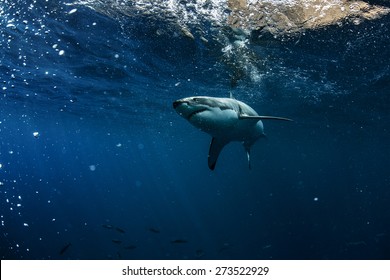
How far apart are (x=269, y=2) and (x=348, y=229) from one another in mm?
37560

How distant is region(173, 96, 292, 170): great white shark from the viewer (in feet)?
14.7

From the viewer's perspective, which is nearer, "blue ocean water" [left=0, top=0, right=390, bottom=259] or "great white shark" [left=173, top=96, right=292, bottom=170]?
"great white shark" [left=173, top=96, right=292, bottom=170]

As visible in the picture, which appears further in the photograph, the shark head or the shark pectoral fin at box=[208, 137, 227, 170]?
the shark pectoral fin at box=[208, 137, 227, 170]

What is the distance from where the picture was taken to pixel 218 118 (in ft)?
17.1

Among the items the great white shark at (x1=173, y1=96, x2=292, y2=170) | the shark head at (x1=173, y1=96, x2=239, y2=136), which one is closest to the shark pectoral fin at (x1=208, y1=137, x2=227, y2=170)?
the great white shark at (x1=173, y1=96, x2=292, y2=170)

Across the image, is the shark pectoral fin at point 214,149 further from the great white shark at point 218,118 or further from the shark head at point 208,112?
the shark head at point 208,112

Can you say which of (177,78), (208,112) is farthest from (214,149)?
(177,78)

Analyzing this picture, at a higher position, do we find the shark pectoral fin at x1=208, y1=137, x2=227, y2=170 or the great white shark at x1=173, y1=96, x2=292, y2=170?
the great white shark at x1=173, y1=96, x2=292, y2=170

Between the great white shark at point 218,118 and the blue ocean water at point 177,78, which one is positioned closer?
the great white shark at point 218,118

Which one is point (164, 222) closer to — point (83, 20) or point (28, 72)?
point (28, 72)

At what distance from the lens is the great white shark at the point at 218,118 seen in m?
4.49

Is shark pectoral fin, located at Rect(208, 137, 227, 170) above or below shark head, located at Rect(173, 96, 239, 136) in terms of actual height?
below

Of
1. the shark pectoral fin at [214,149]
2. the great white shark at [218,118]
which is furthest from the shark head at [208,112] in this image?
the shark pectoral fin at [214,149]

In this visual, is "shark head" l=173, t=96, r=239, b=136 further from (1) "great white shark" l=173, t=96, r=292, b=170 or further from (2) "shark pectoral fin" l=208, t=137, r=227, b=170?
(2) "shark pectoral fin" l=208, t=137, r=227, b=170
